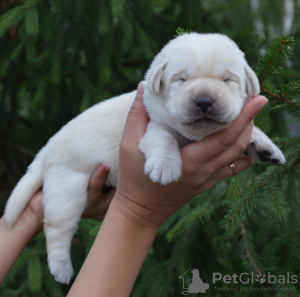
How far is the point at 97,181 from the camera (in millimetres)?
2490

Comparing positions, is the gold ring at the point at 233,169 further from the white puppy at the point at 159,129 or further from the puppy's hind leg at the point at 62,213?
the puppy's hind leg at the point at 62,213

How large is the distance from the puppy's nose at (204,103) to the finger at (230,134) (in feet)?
0.53

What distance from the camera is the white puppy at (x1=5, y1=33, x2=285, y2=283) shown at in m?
1.90

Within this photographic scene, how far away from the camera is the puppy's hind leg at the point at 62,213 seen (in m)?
2.50

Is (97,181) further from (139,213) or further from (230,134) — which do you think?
(230,134)

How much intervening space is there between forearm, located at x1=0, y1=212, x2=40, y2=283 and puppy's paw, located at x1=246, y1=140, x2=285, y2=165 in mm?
1434

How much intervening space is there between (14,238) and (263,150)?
5.14 ft

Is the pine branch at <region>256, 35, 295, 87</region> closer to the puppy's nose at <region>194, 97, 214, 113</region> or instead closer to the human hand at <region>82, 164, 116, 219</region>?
the puppy's nose at <region>194, 97, 214, 113</region>

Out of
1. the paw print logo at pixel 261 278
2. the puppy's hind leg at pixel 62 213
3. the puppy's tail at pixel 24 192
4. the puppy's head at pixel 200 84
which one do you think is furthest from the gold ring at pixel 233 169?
the puppy's tail at pixel 24 192

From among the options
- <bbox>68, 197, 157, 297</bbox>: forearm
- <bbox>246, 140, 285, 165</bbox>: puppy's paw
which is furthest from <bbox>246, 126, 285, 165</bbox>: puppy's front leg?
<bbox>68, 197, 157, 297</bbox>: forearm

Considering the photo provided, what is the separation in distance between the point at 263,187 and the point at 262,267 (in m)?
0.48

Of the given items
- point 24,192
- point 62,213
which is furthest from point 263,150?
point 24,192

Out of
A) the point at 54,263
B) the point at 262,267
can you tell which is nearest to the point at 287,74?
the point at 262,267

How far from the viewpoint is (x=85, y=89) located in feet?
11.1
